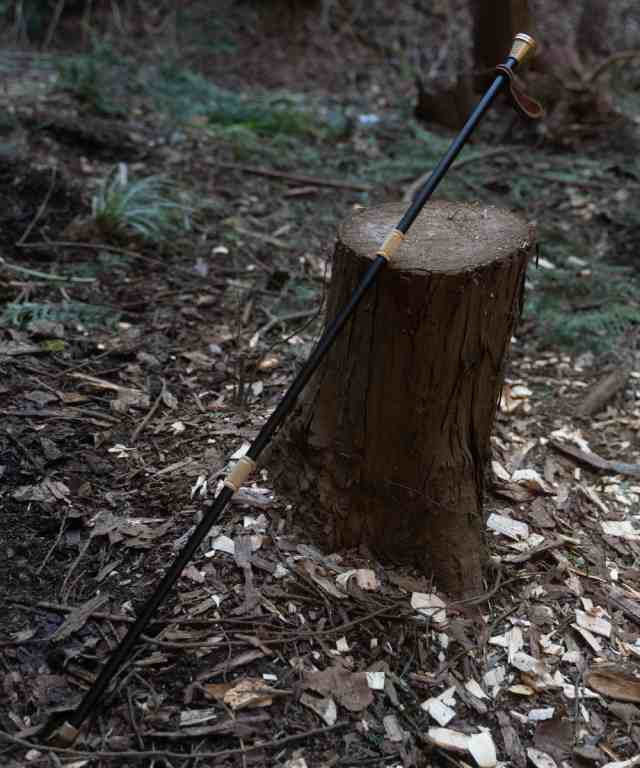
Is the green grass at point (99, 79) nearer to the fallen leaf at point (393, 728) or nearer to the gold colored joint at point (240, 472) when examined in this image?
the gold colored joint at point (240, 472)

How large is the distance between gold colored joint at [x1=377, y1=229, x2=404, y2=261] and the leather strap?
2.08 ft

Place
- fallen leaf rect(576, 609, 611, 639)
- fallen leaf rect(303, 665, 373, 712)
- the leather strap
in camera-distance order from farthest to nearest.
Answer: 1. fallen leaf rect(576, 609, 611, 639)
2. the leather strap
3. fallen leaf rect(303, 665, 373, 712)

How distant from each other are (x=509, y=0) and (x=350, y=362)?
4858mm

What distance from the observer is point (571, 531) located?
296 cm

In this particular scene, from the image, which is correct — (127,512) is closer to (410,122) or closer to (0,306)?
(0,306)

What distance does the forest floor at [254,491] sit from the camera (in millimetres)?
2211

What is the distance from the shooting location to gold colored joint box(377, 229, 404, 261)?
6.98 feet

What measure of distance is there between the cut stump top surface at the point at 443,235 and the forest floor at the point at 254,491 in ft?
3.07

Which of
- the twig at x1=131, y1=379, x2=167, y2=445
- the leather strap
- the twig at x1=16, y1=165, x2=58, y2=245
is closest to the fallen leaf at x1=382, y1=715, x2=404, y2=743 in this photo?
the twig at x1=131, y1=379, x2=167, y2=445

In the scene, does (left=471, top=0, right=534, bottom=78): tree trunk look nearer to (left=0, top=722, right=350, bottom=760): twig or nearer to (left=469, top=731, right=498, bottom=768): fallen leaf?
(left=469, top=731, right=498, bottom=768): fallen leaf

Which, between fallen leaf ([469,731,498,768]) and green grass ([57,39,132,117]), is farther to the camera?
green grass ([57,39,132,117])

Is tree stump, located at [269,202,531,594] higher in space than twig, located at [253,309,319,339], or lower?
higher

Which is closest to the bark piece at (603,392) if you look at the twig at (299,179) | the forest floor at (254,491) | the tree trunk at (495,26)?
the forest floor at (254,491)

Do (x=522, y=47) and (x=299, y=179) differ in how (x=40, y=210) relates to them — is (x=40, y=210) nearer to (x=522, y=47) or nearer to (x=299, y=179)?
(x=299, y=179)
